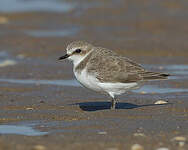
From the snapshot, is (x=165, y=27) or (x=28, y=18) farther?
(x=28, y=18)

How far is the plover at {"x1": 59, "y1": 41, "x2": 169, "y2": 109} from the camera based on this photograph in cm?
938

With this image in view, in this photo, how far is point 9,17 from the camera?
66.2 ft

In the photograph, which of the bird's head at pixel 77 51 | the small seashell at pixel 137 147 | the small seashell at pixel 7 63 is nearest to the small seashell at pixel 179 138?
the small seashell at pixel 137 147

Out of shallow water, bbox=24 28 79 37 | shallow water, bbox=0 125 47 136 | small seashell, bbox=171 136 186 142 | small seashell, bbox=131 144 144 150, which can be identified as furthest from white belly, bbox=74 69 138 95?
shallow water, bbox=24 28 79 37

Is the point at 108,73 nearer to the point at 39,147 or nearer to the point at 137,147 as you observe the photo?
the point at 137,147

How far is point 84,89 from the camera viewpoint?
1167cm

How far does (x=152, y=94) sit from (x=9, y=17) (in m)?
10.2

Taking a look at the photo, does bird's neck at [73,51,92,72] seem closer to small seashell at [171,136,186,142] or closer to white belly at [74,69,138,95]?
white belly at [74,69,138,95]

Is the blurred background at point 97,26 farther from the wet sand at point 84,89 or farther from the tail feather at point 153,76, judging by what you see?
the tail feather at point 153,76

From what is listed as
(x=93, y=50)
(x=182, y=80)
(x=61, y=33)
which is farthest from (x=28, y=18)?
(x=93, y=50)

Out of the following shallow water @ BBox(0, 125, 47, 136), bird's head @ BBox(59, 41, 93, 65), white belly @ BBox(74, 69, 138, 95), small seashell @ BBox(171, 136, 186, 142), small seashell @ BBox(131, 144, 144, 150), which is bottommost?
small seashell @ BBox(131, 144, 144, 150)

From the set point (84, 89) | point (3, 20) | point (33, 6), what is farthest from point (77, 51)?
point (33, 6)

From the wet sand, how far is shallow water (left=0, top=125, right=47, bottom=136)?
0.04 feet

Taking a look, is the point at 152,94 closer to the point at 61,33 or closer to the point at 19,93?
the point at 19,93
